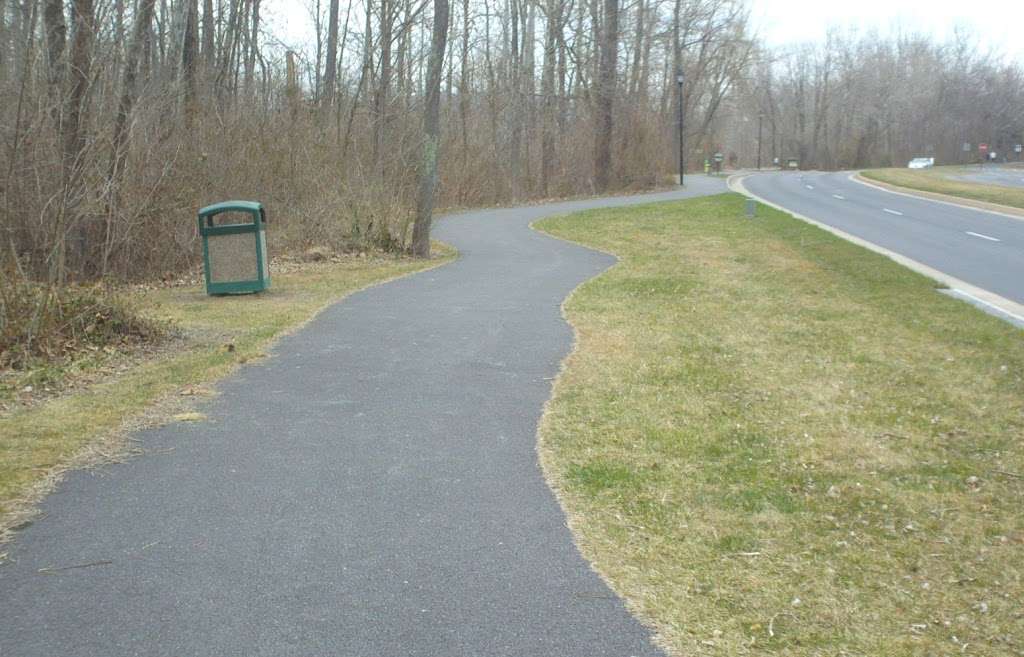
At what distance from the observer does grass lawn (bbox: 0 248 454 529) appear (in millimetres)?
6012

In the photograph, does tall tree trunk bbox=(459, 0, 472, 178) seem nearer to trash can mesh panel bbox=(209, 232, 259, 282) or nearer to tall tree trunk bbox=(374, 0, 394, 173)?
tall tree trunk bbox=(374, 0, 394, 173)

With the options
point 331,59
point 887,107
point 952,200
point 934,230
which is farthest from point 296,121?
point 887,107

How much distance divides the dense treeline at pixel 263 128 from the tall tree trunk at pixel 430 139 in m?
0.30

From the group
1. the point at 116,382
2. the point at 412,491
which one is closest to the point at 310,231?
the point at 116,382

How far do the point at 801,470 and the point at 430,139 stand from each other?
523 inches

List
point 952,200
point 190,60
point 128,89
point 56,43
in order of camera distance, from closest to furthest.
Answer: point 56,43 < point 128,89 < point 190,60 < point 952,200

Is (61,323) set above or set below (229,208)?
below

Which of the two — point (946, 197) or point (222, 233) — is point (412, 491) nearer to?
point (222, 233)

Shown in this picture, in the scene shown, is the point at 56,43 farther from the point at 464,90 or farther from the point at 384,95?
the point at 464,90

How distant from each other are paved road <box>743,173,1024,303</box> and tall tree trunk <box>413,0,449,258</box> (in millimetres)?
9189

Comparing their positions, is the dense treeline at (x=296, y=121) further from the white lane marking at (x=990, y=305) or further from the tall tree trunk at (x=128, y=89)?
the white lane marking at (x=990, y=305)

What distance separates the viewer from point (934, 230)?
23.4 metres

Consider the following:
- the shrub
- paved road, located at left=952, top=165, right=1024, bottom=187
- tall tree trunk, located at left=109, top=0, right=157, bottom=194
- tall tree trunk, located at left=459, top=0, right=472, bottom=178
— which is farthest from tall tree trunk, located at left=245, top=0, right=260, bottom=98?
paved road, located at left=952, top=165, right=1024, bottom=187

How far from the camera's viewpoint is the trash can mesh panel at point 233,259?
13562 mm
